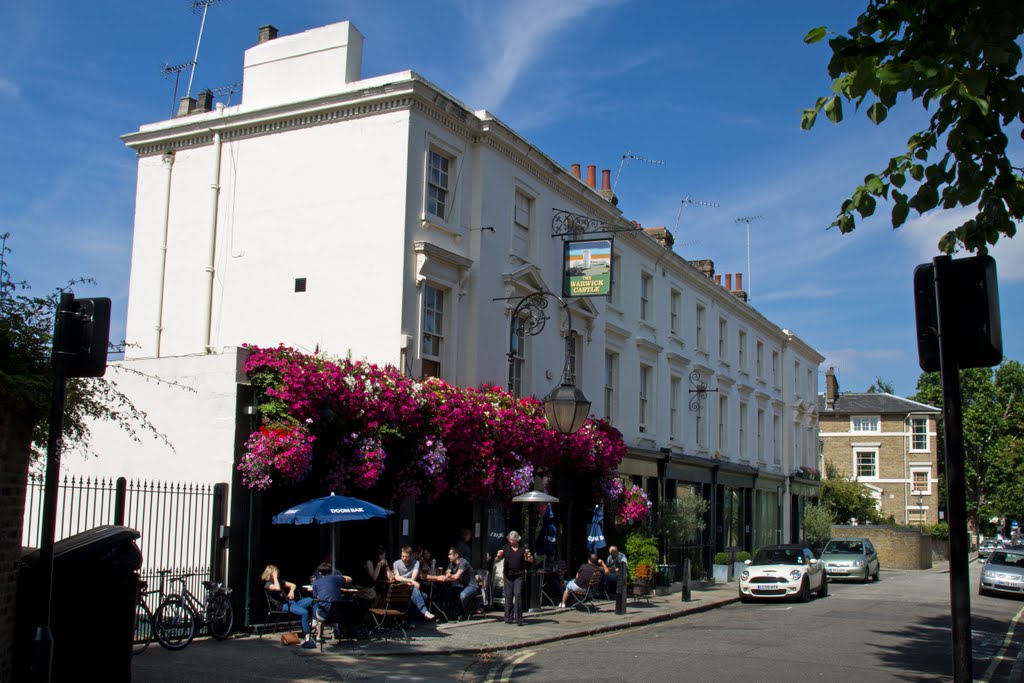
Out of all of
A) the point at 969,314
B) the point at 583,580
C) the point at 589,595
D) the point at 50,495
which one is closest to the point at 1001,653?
the point at 583,580

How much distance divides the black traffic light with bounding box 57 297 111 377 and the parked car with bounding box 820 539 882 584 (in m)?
30.3

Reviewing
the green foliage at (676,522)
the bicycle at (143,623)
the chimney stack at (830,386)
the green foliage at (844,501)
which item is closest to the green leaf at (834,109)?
the bicycle at (143,623)

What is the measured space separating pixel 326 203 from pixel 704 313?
733 inches

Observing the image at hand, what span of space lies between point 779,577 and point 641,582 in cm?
342

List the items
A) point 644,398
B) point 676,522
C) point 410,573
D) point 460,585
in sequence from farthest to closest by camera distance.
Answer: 1. point 644,398
2. point 676,522
3. point 460,585
4. point 410,573

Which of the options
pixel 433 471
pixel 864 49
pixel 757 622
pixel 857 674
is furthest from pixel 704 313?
pixel 864 49

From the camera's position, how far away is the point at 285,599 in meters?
15.1

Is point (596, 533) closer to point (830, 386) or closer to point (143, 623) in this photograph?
point (143, 623)

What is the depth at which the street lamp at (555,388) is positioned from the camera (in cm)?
1850

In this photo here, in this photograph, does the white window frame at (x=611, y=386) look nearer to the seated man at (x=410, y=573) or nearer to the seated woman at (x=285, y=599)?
the seated man at (x=410, y=573)

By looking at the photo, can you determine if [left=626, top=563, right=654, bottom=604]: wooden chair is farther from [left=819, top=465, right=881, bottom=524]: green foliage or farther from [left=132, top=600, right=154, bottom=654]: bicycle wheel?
[left=819, top=465, right=881, bottom=524]: green foliage

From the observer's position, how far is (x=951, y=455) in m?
5.04

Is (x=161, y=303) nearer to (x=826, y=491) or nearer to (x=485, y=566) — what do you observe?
(x=485, y=566)

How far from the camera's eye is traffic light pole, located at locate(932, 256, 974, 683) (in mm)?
4871
